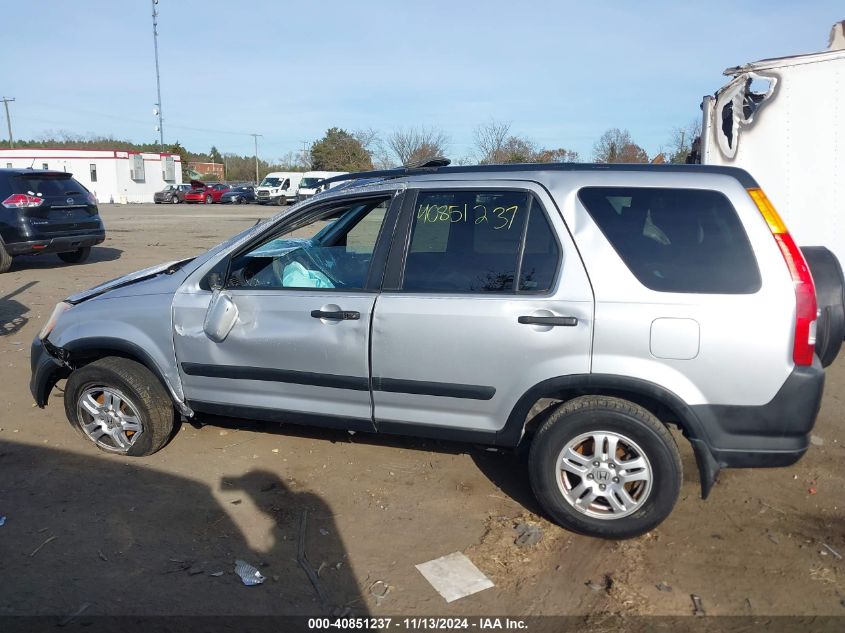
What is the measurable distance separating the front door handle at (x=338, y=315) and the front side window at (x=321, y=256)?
0.57 feet

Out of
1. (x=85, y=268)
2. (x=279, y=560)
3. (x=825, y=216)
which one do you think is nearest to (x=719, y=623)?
(x=279, y=560)

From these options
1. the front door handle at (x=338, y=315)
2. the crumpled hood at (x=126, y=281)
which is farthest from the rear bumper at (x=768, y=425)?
the crumpled hood at (x=126, y=281)

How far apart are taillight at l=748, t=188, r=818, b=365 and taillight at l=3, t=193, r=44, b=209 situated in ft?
36.5

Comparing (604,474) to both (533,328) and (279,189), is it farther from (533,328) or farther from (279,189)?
(279,189)

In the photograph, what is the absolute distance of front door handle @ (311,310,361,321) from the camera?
373 cm

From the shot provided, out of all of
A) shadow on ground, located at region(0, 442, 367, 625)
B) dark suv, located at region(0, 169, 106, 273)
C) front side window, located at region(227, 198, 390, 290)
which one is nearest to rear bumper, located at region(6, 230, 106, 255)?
dark suv, located at region(0, 169, 106, 273)

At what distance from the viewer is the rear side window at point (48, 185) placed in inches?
438

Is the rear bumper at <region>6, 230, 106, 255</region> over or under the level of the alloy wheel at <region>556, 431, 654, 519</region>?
over

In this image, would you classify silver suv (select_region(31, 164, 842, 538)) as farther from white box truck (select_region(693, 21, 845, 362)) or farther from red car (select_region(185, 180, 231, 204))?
red car (select_region(185, 180, 231, 204))

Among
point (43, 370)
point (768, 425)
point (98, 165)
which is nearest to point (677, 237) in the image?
point (768, 425)

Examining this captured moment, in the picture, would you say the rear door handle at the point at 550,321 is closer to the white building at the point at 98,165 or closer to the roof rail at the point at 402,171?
the roof rail at the point at 402,171

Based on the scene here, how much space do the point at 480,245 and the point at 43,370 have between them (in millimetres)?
3018

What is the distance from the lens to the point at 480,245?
371cm

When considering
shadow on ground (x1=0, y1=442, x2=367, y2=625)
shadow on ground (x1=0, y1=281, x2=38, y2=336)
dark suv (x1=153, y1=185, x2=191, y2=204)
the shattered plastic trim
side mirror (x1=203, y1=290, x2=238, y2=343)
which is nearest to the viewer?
shadow on ground (x1=0, y1=442, x2=367, y2=625)
